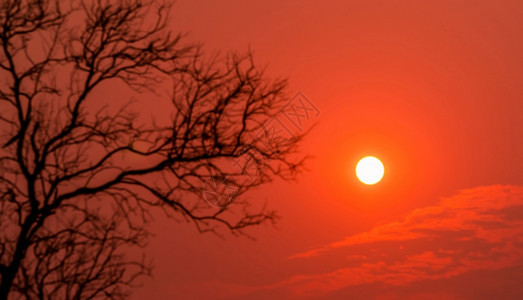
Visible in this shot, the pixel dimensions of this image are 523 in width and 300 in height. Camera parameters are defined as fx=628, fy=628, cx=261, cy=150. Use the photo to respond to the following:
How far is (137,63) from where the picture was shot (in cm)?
873

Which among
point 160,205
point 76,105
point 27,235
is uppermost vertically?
point 76,105

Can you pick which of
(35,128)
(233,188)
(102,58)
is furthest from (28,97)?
(233,188)

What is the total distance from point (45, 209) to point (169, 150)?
1.73 metres

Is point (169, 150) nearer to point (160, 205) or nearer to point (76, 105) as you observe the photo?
point (160, 205)

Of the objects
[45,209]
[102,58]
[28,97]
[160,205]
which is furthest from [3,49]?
[160,205]

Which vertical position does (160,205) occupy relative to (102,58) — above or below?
below

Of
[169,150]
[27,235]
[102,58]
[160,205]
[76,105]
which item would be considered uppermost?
[102,58]

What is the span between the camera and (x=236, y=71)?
28.0 feet

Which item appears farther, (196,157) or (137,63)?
(137,63)

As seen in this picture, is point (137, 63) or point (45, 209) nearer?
point (45, 209)

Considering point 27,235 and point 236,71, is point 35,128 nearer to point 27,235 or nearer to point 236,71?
point 27,235

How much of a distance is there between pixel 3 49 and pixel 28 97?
2.50 feet

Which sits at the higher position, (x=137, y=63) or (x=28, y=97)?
(x=137, y=63)

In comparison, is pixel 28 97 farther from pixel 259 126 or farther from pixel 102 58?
A: pixel 259 126
